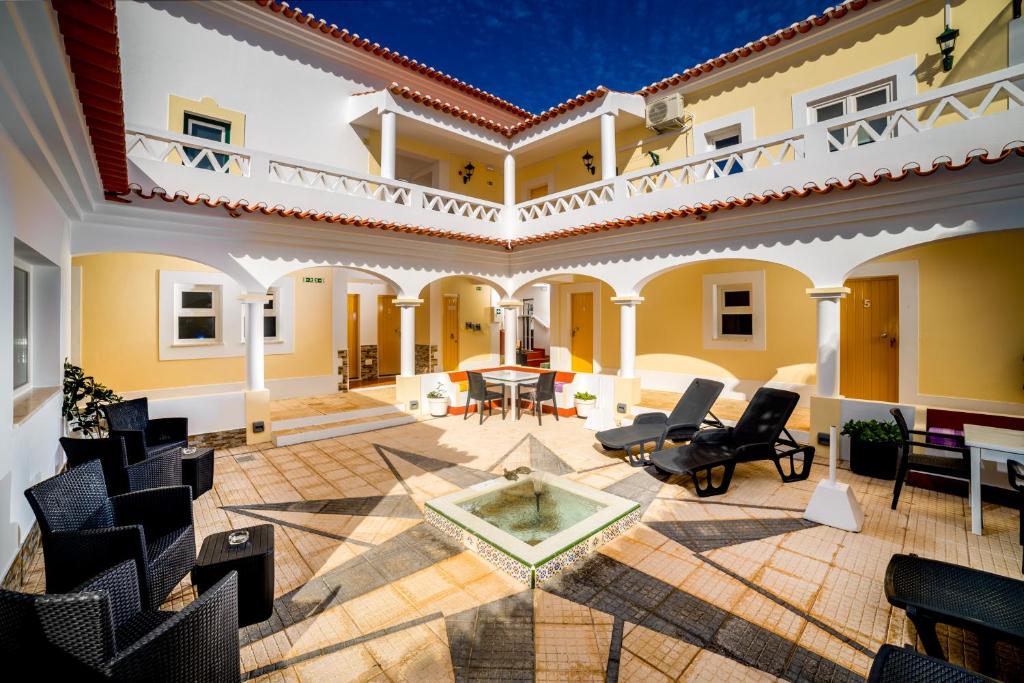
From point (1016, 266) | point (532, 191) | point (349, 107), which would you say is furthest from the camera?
point (532, 191)

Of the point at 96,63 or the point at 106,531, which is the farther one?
the point at 96,63

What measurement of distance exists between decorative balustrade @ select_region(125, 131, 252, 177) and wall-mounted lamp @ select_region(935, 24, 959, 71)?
12589mm

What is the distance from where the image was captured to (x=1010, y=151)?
214 inches

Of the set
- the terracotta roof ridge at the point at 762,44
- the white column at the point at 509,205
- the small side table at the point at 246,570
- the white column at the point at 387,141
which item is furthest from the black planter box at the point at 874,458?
the white column at the point at 387,141

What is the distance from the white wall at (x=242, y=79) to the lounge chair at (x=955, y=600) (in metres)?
12.2

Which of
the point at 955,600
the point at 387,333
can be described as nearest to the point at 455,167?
the point at 387,333

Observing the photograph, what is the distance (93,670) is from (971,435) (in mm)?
7570

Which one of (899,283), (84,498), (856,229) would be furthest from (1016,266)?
(84,498)

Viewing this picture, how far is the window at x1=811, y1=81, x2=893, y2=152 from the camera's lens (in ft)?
28.2

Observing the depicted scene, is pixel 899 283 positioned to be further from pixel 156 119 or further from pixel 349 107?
pixel 156 119

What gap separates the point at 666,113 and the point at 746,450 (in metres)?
8.69

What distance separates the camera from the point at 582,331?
1406 cm

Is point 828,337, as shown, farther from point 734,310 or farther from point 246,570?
point 246,570

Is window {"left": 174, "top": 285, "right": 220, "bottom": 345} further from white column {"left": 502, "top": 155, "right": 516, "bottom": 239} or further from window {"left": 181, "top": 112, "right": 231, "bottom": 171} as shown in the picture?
white column {"left": 502, "top": 155, "right": 516, "bottom": 239}
